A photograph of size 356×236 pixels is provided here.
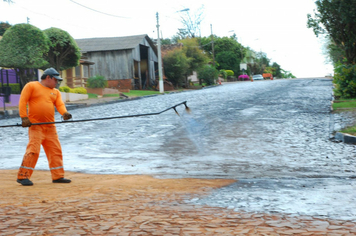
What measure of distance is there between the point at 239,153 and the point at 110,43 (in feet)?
124

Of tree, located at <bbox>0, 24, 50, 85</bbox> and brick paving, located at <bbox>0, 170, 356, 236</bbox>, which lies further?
tree, located at <bbox>0, 24, 50, 85</bbox>

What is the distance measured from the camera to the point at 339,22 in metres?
18.8

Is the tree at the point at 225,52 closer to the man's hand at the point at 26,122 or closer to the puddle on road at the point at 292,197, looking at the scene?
the puddle on road at the point at 292,197

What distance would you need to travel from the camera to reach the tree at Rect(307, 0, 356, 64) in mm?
18156

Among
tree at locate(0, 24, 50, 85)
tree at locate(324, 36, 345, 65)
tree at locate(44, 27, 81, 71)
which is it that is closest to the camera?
tree at locate(324, 36, 345, 65)

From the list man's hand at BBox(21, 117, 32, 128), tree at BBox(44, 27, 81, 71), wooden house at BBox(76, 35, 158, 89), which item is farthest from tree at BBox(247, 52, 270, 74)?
man's hand at BBox(21, 117, 32, 128)

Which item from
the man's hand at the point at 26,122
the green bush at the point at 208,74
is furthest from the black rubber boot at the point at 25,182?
the green bush at the point at 208,74

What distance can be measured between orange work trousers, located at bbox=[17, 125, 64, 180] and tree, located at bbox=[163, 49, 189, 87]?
1599 inches

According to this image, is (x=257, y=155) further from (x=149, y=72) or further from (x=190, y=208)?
(x=149, y=72)

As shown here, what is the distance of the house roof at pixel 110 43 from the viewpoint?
4413 cm

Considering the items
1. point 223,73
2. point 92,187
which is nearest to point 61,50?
point 92,187

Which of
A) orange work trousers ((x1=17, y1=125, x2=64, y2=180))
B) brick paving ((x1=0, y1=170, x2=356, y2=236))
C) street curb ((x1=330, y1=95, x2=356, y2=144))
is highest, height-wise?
orange work trousers ((x1=17, y1=125, x2=64, y2=180))

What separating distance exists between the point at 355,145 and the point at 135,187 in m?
5.93

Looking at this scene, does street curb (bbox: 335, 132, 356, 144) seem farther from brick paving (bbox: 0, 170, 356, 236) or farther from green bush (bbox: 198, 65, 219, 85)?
green bush (bbox: 198, 65, 219, 85)
